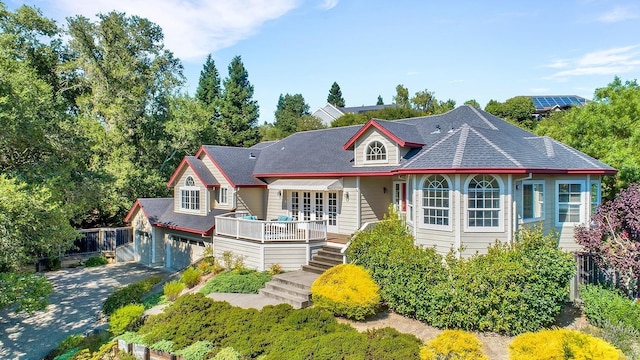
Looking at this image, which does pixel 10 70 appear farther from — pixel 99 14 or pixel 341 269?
pixel 99 14

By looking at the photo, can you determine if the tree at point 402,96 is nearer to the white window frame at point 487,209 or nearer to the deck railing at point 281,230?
the deck railing at point 281,230

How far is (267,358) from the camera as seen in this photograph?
28.5 ft

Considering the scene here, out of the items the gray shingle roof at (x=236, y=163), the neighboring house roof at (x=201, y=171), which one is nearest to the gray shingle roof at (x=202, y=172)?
the neighboring house roof at (x=201, y=171)

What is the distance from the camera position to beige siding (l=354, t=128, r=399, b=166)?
644 inches

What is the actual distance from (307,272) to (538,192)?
893 cm

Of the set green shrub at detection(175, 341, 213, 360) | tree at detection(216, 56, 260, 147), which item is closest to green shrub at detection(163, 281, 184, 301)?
green shrub at detection(175, 341, 213, 360)

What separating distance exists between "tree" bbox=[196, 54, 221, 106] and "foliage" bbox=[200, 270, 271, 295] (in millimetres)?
46698

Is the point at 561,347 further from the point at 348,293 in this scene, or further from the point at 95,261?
the point at 95,261

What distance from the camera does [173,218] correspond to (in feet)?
72.3

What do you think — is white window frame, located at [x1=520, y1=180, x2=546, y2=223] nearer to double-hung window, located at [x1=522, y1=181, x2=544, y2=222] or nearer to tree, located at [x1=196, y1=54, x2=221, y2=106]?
double-hung window, located at [x1=522, y1=181, x2=544, y2=222]

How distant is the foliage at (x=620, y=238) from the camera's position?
10.7 m

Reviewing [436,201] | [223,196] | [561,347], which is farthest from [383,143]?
[561,347]

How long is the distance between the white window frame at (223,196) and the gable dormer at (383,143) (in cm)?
712

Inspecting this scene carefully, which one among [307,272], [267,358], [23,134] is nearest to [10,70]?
[23,134]
